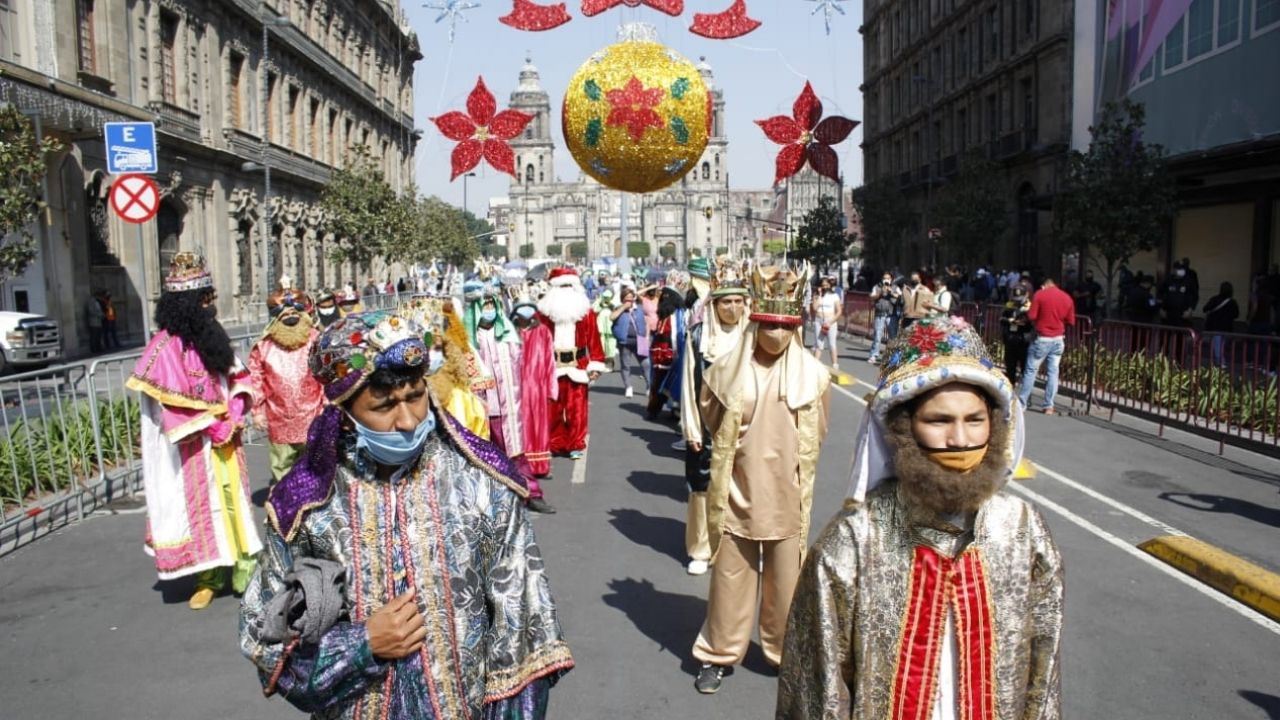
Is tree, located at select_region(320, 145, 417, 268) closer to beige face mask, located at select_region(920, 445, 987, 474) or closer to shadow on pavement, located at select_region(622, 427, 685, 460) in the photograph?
shadow on pavement, located at select_region(622, 427, 685, 460)

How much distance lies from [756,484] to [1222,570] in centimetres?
346

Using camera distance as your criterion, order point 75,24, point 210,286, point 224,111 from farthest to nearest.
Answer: point 224,111
point 75,24
point 210,286

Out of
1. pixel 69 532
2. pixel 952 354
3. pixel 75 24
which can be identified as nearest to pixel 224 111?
pixel 75 24

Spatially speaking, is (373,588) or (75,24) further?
(75,24)

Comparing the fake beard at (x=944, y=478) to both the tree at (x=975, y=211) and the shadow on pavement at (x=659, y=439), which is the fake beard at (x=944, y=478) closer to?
the shadow on pavement at (x=659, y=439)

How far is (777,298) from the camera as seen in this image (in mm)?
4777

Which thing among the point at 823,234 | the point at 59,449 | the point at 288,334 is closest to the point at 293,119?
the point at 823,234

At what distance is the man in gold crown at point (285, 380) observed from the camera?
7434 mm

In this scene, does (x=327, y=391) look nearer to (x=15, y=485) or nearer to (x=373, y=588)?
(x=373, y=588)

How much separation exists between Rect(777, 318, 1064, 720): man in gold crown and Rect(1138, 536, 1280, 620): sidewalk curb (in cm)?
423

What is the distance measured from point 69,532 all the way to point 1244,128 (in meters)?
20.1

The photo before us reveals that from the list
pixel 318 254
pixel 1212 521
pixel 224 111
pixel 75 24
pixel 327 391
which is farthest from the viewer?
pixel 318 254

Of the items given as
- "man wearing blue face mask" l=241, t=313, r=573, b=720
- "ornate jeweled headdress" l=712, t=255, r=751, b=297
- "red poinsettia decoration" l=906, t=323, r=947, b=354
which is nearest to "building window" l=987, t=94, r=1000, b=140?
"ornate jeweled headdress" l=712, t=255, r=751, b=297

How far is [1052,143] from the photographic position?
31297 mm
